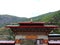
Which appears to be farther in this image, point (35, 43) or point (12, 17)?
point (12, 17)

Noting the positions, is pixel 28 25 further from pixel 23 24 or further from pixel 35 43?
pixel 35 43

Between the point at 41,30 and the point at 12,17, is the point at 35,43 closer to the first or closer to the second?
the point at 41,30

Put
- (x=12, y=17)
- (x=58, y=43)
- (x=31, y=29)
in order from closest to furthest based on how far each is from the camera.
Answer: (x=31, y=29)
(x=58, y=43)
(x=12, y=17)

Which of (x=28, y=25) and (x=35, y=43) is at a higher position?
(x=28, y=25)

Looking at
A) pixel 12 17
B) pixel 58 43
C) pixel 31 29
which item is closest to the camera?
pixel 31 29

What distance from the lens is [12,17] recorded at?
13025 centimetres

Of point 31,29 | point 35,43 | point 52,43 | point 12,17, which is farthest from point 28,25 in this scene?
point 12,17

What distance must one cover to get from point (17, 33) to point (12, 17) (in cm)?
11080

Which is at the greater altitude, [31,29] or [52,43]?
[31,29]

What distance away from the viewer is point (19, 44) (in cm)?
1969

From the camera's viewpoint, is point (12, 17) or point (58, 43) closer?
point (58, 43)

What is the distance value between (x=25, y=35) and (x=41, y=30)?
143 centimetres

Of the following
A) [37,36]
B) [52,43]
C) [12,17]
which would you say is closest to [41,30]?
[37,36]

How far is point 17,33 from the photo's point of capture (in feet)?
65.2
